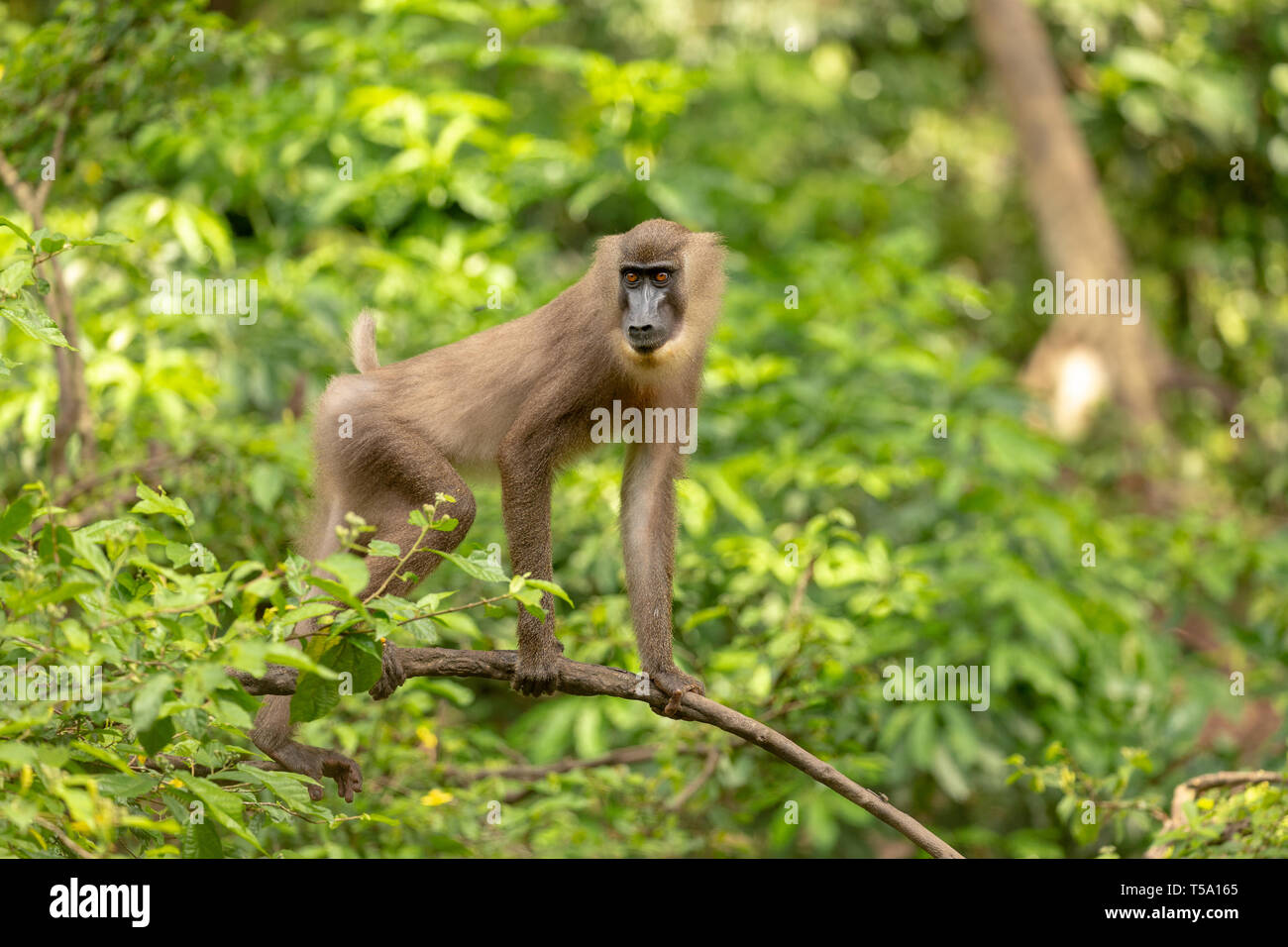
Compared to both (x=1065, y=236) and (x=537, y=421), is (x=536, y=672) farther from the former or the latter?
(x=1065, y=236)

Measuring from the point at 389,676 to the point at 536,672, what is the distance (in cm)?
52

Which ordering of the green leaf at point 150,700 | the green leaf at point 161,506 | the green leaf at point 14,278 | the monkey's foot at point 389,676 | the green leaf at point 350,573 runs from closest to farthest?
the green leaf at point 150,700, the green leaf at point 350,573, the green leaf at point 161,506, the green leaf at point 14,278, the monkey's foot at point 389,676

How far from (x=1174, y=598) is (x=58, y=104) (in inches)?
290

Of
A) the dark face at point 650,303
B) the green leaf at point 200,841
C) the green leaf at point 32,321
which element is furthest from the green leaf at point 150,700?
the dark face at point 650,303

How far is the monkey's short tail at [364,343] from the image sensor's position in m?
5.72

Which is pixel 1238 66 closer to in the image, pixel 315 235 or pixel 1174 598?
pixel 1174 598

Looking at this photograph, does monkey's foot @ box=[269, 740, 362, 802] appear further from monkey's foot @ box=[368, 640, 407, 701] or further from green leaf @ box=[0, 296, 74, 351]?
green leaf @ box=[0, 296, 74, 351]

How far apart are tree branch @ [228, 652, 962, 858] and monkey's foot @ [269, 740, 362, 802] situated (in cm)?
79

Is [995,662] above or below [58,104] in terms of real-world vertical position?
below

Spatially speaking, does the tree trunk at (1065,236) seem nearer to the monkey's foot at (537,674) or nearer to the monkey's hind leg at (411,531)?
the monkey's hind leg at (411,531)

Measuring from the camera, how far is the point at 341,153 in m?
9.06

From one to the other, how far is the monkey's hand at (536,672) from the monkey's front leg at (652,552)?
1.49ft

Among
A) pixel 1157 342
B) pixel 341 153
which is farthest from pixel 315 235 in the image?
pixel 1157 342

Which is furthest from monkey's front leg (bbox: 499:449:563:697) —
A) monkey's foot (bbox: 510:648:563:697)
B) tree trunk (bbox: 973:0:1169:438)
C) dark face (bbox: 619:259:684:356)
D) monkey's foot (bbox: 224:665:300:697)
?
tree trunk (bbox: 973:0:1169:438)
